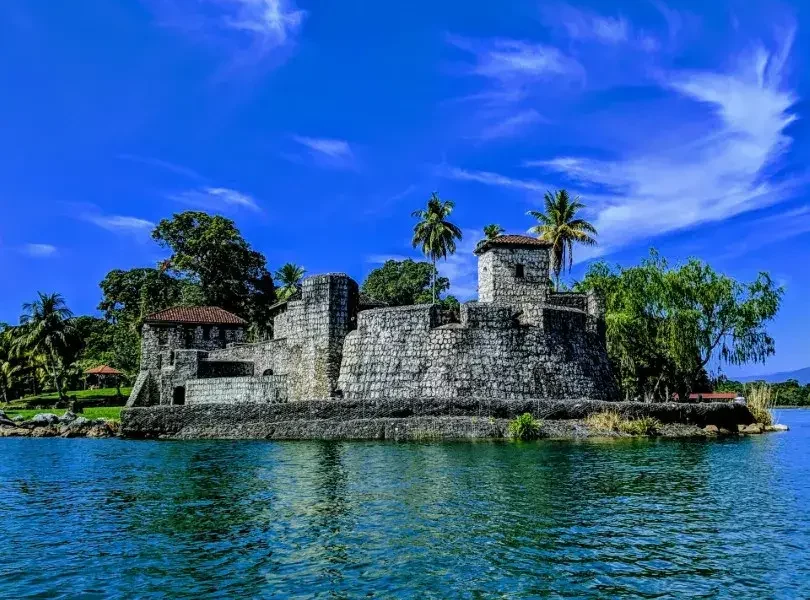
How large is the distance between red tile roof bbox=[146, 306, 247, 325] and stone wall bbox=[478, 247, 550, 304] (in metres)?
18.2

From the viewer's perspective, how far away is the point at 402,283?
2564 inches

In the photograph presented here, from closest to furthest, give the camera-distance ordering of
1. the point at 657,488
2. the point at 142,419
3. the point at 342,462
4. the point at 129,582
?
the point at 129,582, the point at 657,488, the point at 342,462, the point at 142,419

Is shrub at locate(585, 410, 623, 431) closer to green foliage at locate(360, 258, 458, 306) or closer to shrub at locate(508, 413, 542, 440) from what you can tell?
shrub at locate(508, 413, 542, 440)

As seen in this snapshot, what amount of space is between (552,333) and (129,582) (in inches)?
936

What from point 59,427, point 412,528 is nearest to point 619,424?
point 412,528

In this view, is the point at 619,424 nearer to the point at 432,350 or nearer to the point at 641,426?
→ the point at 641,426

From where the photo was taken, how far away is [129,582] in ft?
24.1

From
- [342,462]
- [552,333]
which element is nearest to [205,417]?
[342,462]

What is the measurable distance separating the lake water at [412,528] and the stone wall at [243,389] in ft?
41.6

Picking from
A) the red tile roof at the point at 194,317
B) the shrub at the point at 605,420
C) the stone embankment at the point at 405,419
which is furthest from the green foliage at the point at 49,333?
the shrub at the point at 605,420

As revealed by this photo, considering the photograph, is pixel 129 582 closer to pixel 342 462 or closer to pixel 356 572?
pixel 356 572

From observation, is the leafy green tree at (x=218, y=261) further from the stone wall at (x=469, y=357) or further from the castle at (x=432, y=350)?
the stone wall at (x=469, y=357)

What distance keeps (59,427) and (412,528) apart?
27897 millimetres

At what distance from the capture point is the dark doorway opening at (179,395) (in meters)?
33.5
